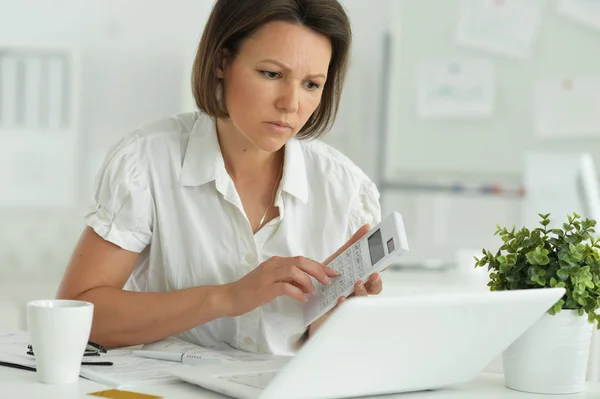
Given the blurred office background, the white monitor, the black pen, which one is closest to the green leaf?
the black pen

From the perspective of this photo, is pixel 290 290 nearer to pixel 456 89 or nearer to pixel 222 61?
pixel 222 61

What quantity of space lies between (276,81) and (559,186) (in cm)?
191

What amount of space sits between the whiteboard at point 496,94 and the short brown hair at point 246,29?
1.72m

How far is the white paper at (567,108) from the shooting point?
3.11 meters

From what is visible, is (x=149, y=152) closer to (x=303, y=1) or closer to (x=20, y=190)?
(x=303, y=1)

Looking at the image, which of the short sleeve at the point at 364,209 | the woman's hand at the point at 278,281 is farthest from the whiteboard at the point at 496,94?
the woman's hand at the point at 278,281

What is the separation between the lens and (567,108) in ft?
10.3

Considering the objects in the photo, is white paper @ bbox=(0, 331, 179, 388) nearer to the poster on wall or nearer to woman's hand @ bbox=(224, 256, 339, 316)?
woman's hand @ bbox=(224, 256, 339, 316)

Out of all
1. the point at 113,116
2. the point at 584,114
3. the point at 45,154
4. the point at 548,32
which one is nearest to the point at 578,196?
the point at 584,114

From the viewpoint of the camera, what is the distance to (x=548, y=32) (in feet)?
10.3

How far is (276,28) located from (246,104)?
13 cm

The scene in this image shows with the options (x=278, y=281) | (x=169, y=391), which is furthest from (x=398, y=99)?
(x=169, y=391)

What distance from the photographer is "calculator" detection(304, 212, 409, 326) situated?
111 cm

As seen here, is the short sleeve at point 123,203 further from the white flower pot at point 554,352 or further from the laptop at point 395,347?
the white flower pot at point 554,352
